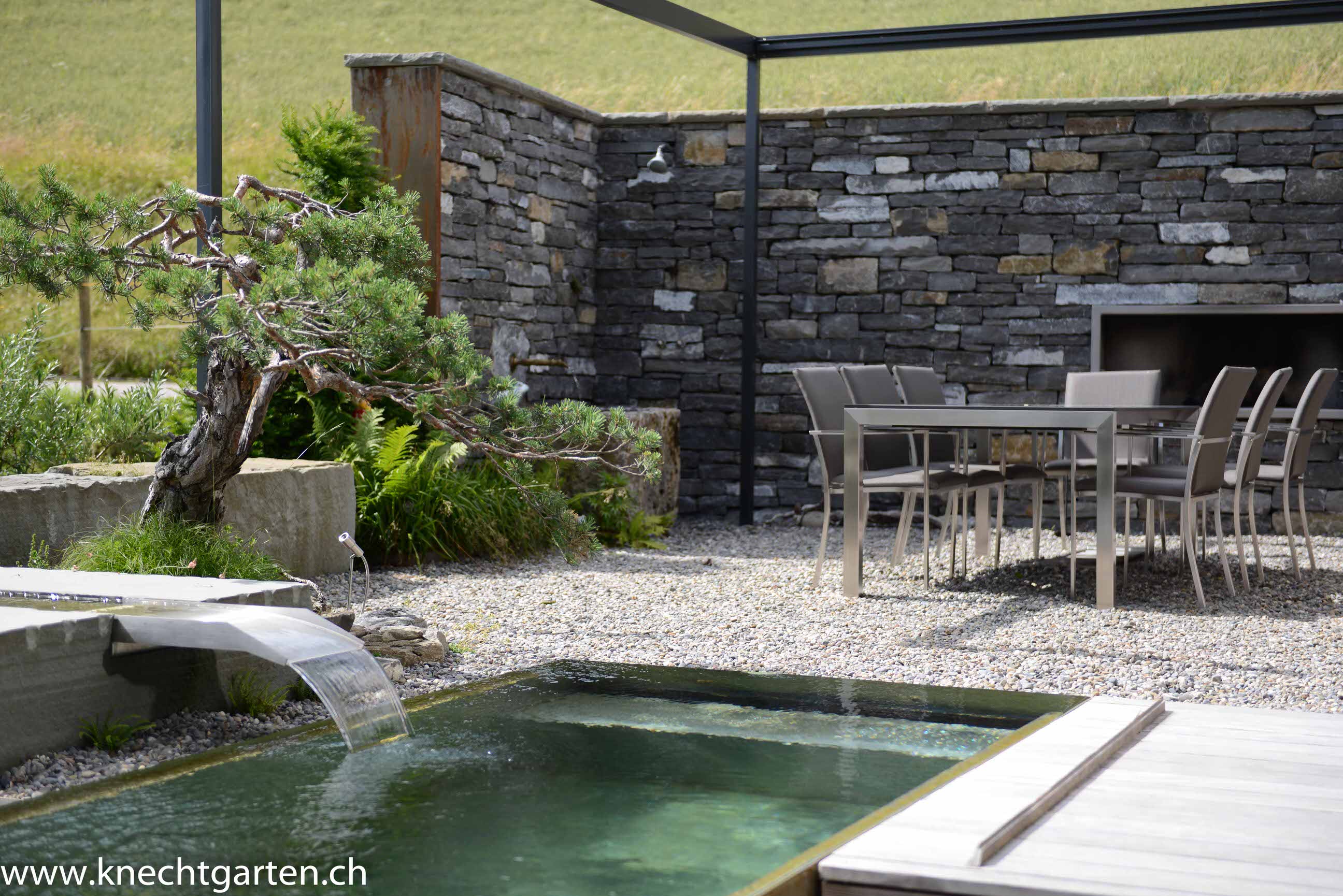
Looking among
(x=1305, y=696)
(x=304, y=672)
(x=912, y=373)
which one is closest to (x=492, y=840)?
(x=304, y=672)

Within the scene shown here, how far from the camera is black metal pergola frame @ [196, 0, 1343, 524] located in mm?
6762

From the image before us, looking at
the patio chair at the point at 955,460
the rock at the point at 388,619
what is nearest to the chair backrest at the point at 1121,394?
the patio chair at the point at 955,460

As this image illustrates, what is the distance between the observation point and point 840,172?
8.20m

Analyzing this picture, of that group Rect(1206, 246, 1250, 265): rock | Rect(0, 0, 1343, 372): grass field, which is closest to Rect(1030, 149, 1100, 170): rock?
Rect(1206, 246, 1250, 265): rock

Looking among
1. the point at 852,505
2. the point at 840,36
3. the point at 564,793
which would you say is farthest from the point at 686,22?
the point at 564,793

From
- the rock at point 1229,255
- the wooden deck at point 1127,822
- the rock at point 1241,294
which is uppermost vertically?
the rock at point 1229,255

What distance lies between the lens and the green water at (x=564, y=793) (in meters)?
2.16

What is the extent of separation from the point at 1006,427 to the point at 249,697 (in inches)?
115

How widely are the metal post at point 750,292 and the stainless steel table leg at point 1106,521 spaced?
342 cm

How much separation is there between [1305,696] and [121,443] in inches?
180

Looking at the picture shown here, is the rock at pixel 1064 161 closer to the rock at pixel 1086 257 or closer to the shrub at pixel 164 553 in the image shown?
the rock at pixel 1086 257

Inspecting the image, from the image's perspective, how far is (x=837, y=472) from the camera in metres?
5.61

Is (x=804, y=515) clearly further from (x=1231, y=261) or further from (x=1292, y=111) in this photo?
(x=1292, y=111)

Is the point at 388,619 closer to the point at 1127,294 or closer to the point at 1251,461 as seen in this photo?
the point at 1251,461
